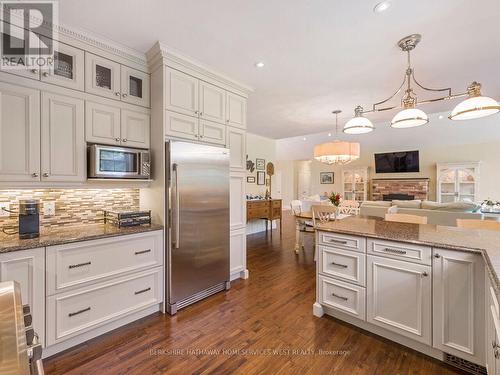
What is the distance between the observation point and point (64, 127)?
2.06m

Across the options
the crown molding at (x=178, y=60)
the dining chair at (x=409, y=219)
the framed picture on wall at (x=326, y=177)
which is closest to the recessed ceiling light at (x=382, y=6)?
the crown molding at (x=178, y=60)

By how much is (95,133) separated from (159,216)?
3.22ft

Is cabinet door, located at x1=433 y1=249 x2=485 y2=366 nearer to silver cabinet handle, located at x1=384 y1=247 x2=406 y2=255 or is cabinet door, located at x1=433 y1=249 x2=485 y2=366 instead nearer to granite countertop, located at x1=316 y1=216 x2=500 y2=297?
granite countertop, located at x1=316 y1=216 x2=500 y2=297

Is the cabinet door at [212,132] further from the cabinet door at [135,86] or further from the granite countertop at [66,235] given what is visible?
the granite countertop at [66,235]

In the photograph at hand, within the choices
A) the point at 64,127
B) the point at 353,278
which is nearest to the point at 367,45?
the point at 353,278

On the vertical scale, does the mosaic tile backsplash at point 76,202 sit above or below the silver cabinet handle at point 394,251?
above

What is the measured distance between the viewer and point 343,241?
2.17 metres

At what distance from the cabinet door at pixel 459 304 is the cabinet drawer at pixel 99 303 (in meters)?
2.37

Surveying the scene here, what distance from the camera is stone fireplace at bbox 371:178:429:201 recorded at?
8422 millimetres

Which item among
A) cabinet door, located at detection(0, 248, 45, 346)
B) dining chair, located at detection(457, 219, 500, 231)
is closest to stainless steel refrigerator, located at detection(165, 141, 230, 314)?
cabinet door, located at detection(0, 248, 45, 346)

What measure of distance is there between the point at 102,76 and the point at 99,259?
171 centimetres

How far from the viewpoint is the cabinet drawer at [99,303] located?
5.96 ft

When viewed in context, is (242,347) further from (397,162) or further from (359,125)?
(397,162)

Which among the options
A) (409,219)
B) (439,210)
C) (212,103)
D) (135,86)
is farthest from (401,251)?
(439,210)
